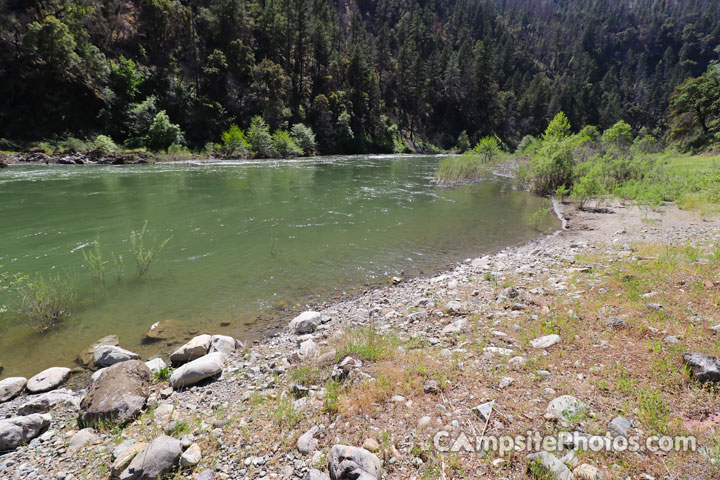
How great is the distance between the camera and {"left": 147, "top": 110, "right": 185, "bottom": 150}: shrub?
4409 centimetres

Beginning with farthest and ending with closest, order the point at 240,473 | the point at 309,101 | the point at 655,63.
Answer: the point at 655,63, the point at 309,101, the point at 240,473

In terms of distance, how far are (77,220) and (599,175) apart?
2784 centimetres

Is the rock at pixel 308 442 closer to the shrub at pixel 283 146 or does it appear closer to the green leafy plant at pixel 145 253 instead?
the green leafy plant at pixel 145 253

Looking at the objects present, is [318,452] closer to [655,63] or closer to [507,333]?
[507,333]

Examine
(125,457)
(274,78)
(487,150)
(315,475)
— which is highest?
(274,78)

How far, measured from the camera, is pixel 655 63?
18438cm

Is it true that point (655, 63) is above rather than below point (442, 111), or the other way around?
above

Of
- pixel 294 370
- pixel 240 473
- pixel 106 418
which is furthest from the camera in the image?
pixel 294 370

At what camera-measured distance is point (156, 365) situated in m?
5.60

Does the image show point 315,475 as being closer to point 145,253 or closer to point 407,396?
point 407,396

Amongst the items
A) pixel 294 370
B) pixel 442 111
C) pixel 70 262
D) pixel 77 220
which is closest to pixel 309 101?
pixel 442 111

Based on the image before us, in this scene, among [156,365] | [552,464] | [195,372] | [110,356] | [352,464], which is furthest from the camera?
[110,356]

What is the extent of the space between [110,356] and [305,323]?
11.5ft

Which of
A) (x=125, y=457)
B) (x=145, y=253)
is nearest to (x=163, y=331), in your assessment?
(x=125, y=457)
